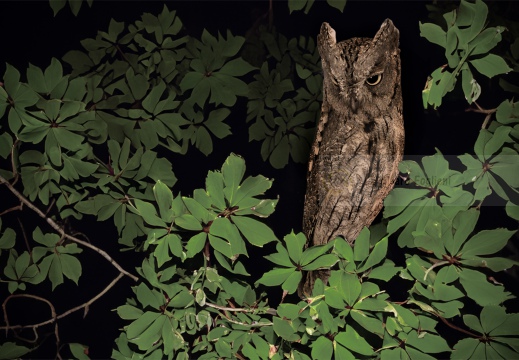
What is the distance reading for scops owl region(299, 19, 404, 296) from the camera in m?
0.71

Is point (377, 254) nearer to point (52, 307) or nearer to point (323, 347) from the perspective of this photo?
point (323, 347)

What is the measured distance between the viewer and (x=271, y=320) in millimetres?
813

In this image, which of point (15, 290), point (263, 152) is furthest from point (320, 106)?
point (15, 290)

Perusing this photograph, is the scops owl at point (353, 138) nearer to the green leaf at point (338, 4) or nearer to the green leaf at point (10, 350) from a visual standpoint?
the green leaf at point (338, 4)

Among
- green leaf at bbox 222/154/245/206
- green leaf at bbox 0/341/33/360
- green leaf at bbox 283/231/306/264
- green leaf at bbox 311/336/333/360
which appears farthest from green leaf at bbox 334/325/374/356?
green leaf at bbox 0/341/33/360

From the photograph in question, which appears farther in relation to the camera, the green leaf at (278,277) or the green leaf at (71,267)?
the green leaf at (71,267)

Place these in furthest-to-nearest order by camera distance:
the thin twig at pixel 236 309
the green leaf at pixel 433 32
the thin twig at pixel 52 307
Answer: the thin twig at pixel 52 307 < the thin twig at pixel 236 309 < the green leaf at pixel 433 32

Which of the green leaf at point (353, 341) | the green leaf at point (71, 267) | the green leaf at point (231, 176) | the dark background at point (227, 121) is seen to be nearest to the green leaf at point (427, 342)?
the green leaf at point (353, 341)

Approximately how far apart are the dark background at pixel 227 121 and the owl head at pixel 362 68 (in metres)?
0.04

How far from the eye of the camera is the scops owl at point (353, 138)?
711 millimetres

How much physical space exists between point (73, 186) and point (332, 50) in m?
0.46

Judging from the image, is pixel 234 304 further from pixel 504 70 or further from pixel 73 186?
pixel 504 70

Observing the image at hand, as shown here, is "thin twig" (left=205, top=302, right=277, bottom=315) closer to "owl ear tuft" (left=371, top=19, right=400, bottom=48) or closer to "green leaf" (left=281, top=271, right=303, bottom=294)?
"green leaf" (left=281, top=271, right=303, bottom=294)

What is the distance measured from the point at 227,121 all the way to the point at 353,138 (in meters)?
0.22
